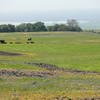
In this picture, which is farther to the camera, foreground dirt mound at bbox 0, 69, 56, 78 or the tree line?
the tree line

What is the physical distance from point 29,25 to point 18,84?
12773 centimetres

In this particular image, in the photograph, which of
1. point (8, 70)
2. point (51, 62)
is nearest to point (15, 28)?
point (51, 62)

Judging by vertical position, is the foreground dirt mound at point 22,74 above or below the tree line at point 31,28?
above

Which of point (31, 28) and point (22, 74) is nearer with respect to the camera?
point (22, 74)

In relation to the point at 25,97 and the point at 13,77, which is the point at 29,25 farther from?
the point at 25,97

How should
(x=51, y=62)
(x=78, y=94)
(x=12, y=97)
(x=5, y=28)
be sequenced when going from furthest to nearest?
(x=5, y=28) → (x=51, y=62) → (x=78, y=94) → (x=12, y=97)

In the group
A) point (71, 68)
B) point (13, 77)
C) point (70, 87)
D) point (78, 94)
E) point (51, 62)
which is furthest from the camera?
point (51, 62)

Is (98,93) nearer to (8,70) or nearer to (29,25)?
(8,70)

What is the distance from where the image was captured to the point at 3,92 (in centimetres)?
2539

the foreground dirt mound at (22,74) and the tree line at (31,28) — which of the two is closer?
the foreground dirt mound at (22,74)

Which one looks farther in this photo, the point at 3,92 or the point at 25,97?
the point at 3,92

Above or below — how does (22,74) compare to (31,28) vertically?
above

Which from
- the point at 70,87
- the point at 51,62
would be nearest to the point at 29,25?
the point at 51,62

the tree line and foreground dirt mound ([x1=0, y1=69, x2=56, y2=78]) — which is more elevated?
foreground dirt mound ([x1=0, y1=69, x2=56, y2=78])
